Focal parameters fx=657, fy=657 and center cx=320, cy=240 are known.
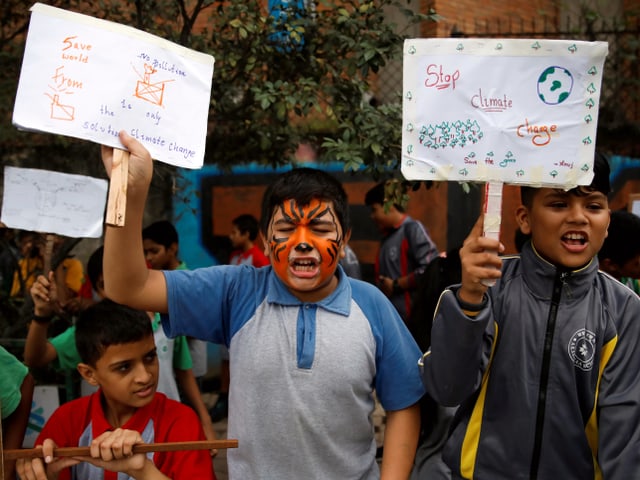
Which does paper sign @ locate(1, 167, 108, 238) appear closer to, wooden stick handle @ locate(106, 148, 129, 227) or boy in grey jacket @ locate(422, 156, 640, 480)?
wooden stick handle @ locate(106, 148, 129, 227)

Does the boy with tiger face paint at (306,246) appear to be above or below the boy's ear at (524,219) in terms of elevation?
below

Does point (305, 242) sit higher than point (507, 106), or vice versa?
point (507, 106)

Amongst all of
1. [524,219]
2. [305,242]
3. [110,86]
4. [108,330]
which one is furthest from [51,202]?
[524,219]

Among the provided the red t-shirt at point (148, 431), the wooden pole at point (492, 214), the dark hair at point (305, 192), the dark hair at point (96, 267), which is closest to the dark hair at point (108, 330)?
the red t-shirt at point (148, 431)

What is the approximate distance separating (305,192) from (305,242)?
0.56ft

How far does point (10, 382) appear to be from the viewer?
249 cm

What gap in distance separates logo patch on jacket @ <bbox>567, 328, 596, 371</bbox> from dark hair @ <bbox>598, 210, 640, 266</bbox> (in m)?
1.91

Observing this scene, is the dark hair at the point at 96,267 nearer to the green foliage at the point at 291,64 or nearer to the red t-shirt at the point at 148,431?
the green foliage at the point at 291,64

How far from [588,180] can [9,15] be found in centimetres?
394

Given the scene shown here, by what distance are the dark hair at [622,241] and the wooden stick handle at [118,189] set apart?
275 centimetres

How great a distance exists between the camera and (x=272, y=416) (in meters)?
1.94

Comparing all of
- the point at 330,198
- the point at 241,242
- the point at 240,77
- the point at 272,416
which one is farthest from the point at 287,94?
the point at 241,242

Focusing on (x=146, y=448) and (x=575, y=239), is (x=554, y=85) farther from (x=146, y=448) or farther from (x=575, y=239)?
(x=146, y=448)

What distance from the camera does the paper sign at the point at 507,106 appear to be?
190cm
